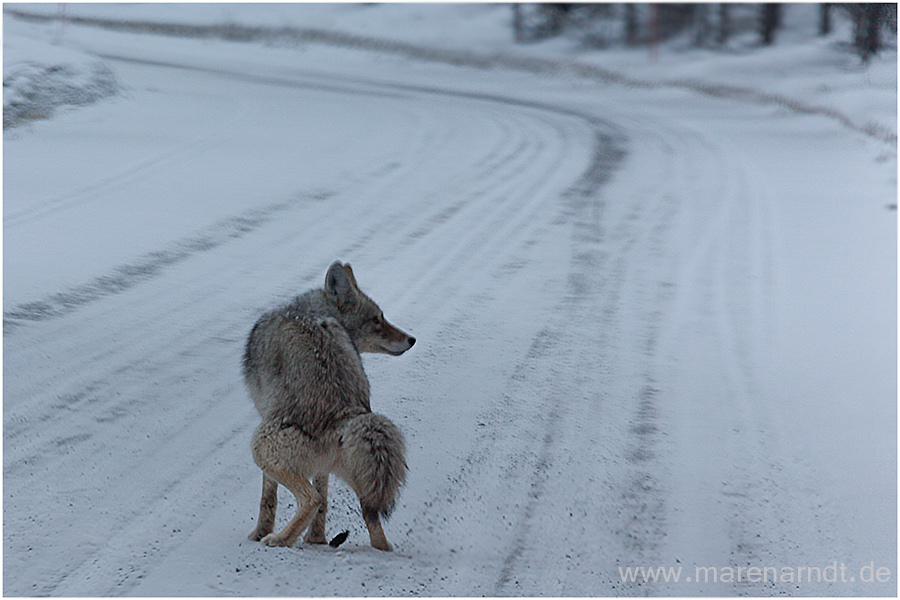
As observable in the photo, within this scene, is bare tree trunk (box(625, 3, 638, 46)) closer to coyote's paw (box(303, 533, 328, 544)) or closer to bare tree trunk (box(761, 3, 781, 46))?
bare tree trunk (box(761, 3, 781, 46))

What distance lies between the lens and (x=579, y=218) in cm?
1152

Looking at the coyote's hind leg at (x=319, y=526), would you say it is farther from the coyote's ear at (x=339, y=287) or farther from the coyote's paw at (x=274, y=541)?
the coyote's ear at (x=339, y=287)

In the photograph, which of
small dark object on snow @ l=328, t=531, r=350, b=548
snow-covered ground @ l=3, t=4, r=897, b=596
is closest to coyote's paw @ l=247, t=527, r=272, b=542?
snow-covered ground @ l=3, t=4, r=897, b=596

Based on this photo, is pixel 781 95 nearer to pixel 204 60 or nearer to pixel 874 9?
pixel 874 9

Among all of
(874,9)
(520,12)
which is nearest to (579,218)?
(874,9)

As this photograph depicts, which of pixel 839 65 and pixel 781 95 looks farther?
pixel 839 65

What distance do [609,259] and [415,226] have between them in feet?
8.38

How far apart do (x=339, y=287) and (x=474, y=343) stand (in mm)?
2581

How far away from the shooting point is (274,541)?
4.16 metres

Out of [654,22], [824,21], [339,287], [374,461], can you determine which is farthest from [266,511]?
[824,21]

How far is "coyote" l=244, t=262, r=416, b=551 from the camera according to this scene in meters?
3.95

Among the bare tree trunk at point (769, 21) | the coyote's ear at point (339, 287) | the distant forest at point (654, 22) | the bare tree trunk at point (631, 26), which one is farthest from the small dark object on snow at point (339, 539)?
the bare tree trunk at point (769, 21)

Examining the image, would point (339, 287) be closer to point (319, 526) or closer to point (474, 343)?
point (319, 526)

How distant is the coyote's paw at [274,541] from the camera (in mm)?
4137
